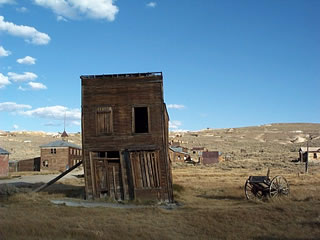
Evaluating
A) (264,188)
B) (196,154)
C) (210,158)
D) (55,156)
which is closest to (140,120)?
(264,188)

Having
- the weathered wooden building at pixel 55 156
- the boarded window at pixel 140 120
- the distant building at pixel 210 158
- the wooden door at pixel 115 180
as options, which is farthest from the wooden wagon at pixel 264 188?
the distant building at pixel 210 158

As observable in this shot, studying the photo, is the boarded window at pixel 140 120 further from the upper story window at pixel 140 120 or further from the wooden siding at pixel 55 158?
the wooden siding at pixel 55 158

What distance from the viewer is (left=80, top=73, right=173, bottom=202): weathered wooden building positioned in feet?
63.2

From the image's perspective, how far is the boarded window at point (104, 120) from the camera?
19875 millimetres

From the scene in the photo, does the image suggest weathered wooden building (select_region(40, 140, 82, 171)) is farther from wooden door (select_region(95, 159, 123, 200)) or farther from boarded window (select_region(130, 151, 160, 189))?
boarded window (select_region(130, 151, 160, 189))

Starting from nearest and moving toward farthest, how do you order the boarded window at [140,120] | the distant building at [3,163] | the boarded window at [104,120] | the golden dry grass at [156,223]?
1. the golden dry grass at [156,223]
2. the boarded window at [104,120]
3. the boarded window at [140,120]
4. the distant building at [3,163]

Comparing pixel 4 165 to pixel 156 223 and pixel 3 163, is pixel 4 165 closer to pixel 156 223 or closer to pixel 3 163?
pixel 3 163

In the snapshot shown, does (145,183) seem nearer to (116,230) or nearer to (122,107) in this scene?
(122,107)

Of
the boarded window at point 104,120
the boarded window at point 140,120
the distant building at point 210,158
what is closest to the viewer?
the boarded window at point 104,120

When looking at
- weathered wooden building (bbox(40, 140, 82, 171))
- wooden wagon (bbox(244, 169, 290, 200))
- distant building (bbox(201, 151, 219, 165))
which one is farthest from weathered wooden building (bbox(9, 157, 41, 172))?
wooden wagon (bbox(244, 169, 290, 200))

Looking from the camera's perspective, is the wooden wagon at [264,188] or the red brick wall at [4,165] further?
the red brick wall at [4,165]

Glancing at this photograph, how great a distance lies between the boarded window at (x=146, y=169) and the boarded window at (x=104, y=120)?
1.92m

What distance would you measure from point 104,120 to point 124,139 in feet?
4.94

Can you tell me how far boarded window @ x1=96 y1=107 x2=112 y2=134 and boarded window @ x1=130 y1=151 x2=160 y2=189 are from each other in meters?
1.92
